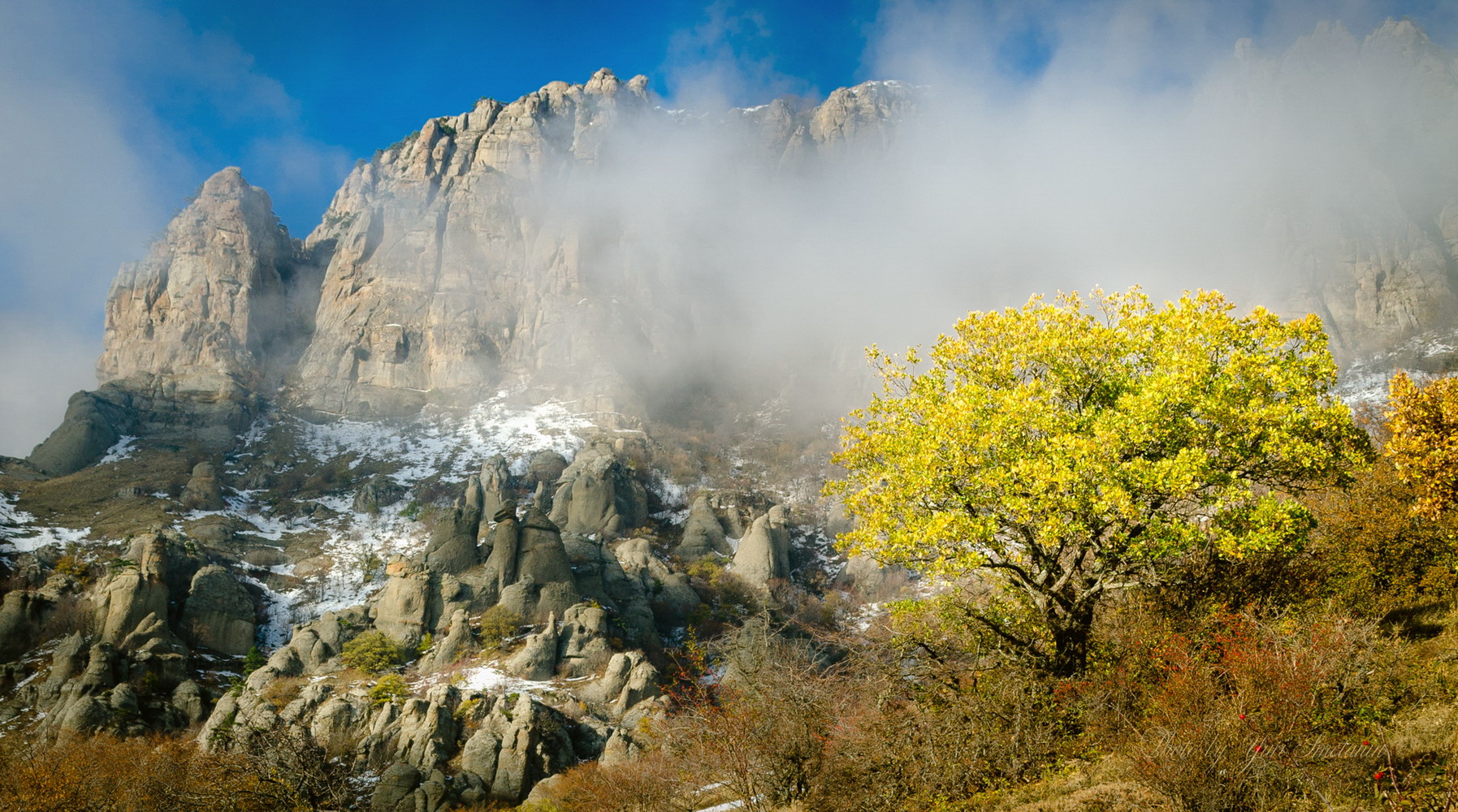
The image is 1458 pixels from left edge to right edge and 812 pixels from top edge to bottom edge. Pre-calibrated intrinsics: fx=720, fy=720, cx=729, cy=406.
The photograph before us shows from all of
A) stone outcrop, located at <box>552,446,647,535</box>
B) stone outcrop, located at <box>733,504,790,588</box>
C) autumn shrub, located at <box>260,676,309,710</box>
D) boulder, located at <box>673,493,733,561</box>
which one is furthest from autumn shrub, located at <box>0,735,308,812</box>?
boulder, located at <box>673,493,733,561</box>

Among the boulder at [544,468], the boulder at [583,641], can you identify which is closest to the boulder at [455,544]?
the boulder at [583,641]

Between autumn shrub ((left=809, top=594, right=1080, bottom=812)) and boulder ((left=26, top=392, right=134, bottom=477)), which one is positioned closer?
autumn shrub ((left=809, top=594, right=1080, bottom=812))

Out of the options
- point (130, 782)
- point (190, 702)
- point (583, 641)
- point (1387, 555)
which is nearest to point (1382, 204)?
point (1387, 555)

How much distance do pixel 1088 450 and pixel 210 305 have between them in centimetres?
18954

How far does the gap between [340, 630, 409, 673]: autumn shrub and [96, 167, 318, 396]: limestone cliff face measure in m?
114

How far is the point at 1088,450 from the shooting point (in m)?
10.2

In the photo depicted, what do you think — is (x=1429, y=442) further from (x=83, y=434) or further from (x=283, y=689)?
(x=83, y=434)

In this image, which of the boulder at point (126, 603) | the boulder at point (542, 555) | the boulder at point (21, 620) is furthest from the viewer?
the boulder at point (542, 555)

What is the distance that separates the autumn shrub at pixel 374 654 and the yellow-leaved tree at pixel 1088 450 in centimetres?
5049

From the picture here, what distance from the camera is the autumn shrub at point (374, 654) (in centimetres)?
5244

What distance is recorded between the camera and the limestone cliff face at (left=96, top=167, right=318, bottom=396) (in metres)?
148

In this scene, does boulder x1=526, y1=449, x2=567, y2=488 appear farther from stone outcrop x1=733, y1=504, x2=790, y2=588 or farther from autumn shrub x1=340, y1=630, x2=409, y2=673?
autumn shrub x1=340, y1=630, x2=409, y2=673

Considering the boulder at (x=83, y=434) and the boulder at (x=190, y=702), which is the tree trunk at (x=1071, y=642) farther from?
the boulder at (x=83, y=434)

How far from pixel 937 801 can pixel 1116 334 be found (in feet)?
26.1
